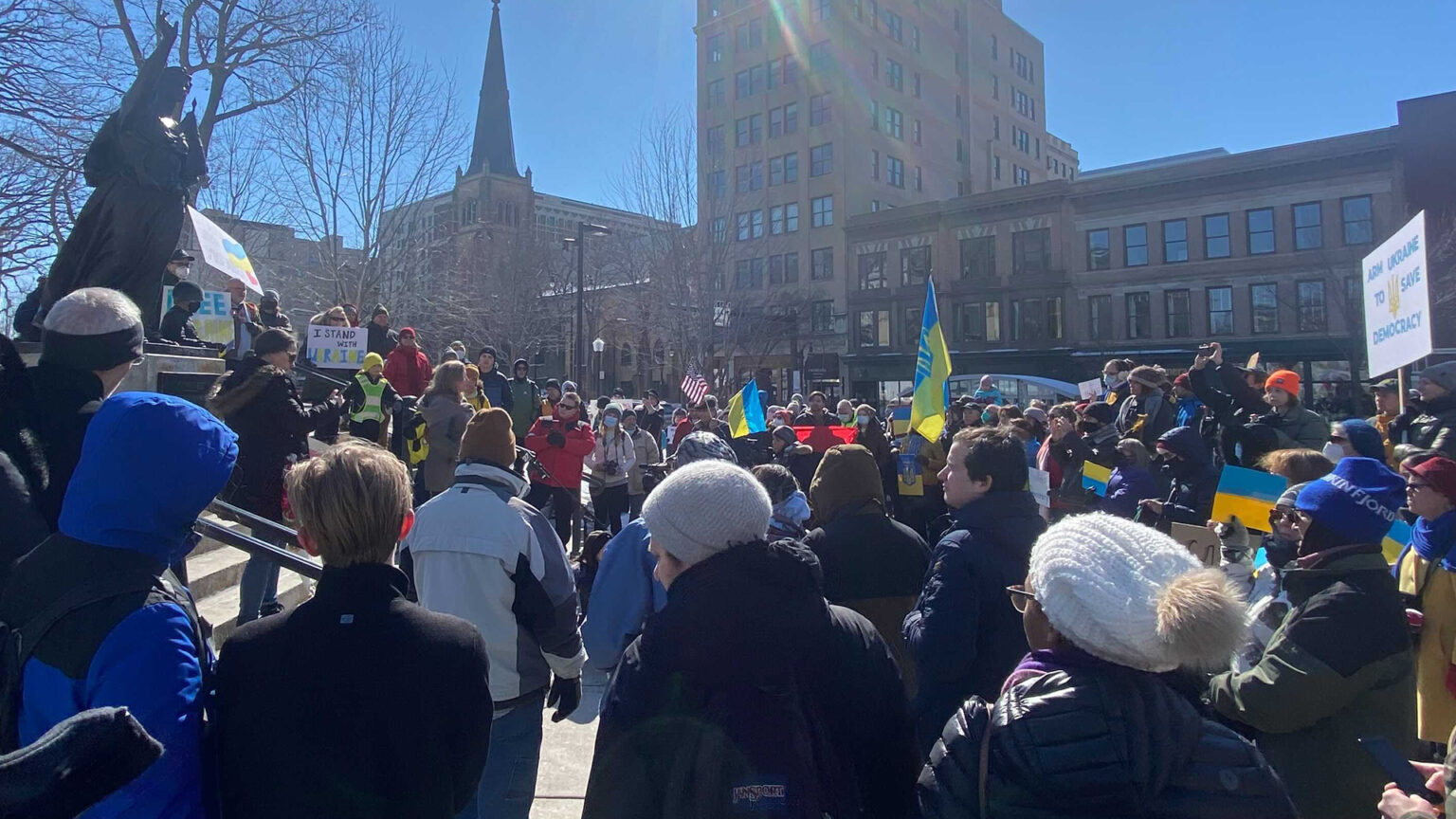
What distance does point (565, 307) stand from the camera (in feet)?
144

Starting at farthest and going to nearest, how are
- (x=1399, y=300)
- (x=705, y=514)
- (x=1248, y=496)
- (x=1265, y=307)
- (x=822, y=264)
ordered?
(x=822, y=264)
(x=1265, y=307)
(x=1399, y=300)
(x=1248, y=496)
(x=705, y=514)

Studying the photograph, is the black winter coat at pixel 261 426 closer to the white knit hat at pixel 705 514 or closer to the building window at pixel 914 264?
the white knit hat at pixel 705 514

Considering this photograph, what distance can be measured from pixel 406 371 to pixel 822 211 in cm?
4455

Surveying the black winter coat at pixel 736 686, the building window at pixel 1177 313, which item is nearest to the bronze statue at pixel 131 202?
the black winter coat at pixel 736 686

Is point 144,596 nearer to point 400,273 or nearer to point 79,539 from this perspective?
point 79,539

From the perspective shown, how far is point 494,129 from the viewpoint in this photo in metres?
74.1

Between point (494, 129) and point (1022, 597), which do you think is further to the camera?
point (494, 129)

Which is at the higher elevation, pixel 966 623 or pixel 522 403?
pixel 522 403

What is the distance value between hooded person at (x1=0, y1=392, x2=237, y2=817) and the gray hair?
124cm

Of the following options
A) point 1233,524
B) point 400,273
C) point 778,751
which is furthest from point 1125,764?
point 400,273

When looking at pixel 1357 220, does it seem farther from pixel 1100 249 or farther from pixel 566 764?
pixel 566 764

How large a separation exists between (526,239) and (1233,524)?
41.6 metres

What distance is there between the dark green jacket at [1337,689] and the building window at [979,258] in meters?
42.9

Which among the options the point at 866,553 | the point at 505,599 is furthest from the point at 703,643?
the point at 866,553
